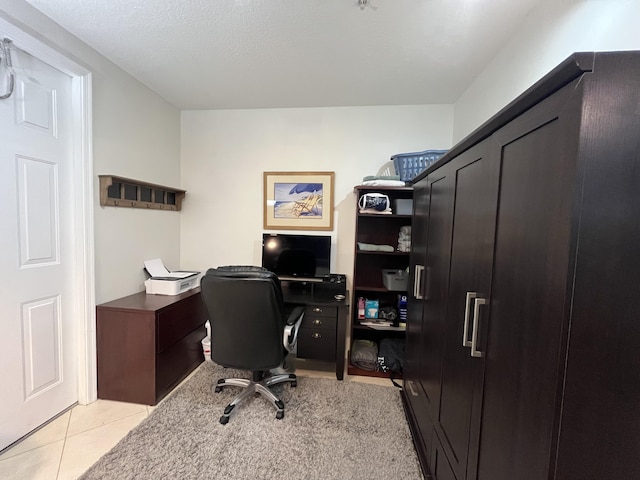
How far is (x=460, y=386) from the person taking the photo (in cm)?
108

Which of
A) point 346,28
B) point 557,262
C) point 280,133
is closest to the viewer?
point 557,262

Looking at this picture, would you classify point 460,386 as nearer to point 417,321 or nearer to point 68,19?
point 417,321

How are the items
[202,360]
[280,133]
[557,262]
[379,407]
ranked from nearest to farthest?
[557,262], [379,407], [202,360], [280,133]

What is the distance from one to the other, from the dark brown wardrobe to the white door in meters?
2.40

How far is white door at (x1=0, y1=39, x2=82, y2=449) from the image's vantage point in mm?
1539

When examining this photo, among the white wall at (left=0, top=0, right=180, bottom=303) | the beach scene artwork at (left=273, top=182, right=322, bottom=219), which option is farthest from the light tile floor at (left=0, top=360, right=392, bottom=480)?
the beach scene artwork at (left=273, top=182, right=322, bottom=219)

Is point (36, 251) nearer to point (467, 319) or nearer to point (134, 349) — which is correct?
point (134, 349)

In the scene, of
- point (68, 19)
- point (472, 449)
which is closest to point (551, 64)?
point (472, 449)

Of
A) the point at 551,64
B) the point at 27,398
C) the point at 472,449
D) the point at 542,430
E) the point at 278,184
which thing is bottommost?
the point at 27,398

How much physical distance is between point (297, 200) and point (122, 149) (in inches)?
61.1

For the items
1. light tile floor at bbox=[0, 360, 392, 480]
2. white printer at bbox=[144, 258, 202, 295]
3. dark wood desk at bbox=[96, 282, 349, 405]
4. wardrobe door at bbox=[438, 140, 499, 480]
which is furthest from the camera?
white printer at bbox=[144, 258, 202, 295]

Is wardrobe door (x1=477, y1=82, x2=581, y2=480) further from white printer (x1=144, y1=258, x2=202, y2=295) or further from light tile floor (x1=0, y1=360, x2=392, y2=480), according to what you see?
white printer (x1=144, y1=258, x2=202, y2=295)

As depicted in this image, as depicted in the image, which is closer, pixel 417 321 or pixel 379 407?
pixel 417 321

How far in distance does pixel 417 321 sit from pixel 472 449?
818 millimetres
